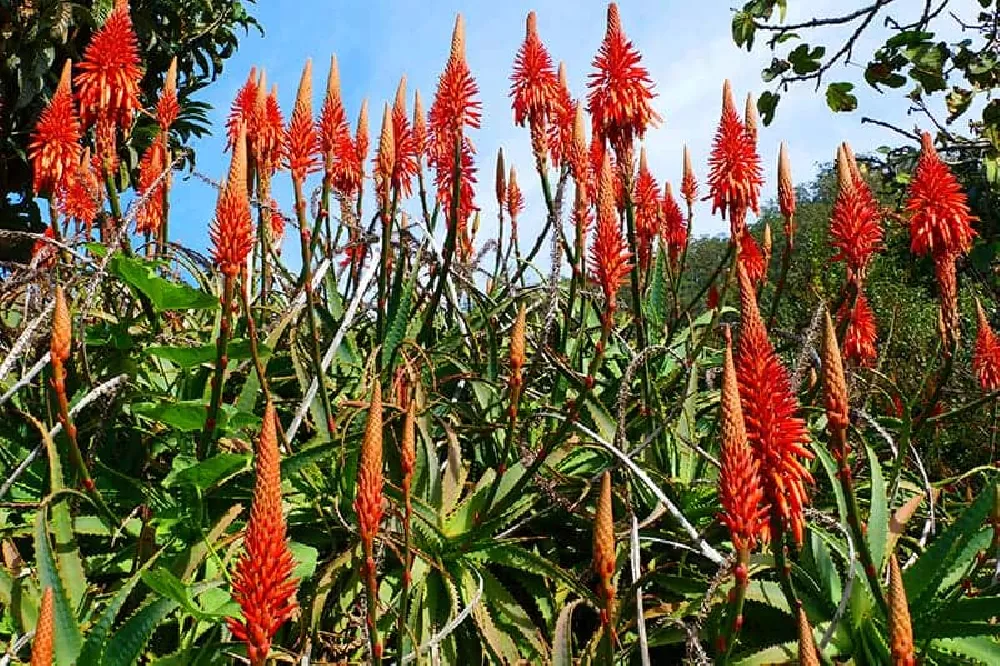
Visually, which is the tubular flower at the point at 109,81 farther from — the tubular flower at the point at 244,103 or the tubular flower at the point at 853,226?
the tubular flower at the point at 853,226

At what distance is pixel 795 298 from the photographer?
445 inches

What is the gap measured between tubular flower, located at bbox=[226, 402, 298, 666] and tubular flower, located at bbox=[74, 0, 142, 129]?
2.01m

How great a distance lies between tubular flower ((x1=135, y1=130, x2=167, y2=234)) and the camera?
3102 millimetres

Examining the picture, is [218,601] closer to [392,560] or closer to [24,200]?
[392,560]

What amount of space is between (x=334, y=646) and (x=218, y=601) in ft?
0.94

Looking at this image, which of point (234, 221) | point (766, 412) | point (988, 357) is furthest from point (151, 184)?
point (988, 357)

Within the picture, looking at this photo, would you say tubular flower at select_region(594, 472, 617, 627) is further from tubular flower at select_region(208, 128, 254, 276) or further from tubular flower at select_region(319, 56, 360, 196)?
tubular flower at select_region(319, 56, 360, 196)

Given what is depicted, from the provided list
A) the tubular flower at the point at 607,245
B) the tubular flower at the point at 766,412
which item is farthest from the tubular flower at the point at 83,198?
the tubular flower at the point at 766,412

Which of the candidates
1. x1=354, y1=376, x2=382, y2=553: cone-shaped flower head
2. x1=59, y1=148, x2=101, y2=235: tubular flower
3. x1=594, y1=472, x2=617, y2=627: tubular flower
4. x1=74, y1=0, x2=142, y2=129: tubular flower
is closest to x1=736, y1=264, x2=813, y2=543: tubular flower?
x1=594, y1=472, x2=617, y2=627: tubular flower

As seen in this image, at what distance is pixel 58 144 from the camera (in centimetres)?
280

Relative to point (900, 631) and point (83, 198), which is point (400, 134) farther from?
point (900, 631)

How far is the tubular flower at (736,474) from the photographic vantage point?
3.79ft

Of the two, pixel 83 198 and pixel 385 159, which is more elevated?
pixel 83 198

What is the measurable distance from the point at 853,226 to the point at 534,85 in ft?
4.04
